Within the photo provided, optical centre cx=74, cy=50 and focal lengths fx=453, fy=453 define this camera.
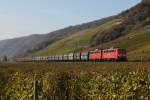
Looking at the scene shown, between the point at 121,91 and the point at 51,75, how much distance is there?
24.0 feet

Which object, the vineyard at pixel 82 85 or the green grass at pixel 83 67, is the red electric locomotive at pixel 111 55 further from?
the vineyard at pixel 82 85

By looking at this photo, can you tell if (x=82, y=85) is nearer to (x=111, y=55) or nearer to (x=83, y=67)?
(x=83, y=67)

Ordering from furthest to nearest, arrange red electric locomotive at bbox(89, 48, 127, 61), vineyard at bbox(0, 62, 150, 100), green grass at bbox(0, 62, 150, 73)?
1. red electric locomotive at bbox(89, 48, 127, 61)
2. green grass at bbox(0, 62, 150, 73)
3. vineyard at bbox(0, 62, 150, 100)

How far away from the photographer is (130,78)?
841 inches

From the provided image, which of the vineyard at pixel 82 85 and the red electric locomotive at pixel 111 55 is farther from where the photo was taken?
the red electric locomotive at pixel 111 55

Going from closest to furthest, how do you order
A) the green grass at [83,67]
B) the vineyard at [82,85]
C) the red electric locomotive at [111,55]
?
the vineyard at [82,85], the green grass at [83,67], the red electric locomotive at [111,55]

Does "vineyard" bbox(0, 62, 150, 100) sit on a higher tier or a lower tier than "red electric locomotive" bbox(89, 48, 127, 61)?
lower

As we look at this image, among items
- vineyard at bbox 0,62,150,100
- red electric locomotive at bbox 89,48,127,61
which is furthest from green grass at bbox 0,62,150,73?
red electric locomotive at bbox 89,48,127,61

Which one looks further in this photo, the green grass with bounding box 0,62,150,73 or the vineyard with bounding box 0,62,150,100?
the green grass with bounding box 0,62,150,73

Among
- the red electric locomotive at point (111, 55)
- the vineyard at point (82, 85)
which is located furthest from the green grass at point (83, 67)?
the red electric locomotive at point (111, 55)

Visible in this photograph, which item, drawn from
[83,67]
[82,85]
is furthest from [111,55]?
[82,85]

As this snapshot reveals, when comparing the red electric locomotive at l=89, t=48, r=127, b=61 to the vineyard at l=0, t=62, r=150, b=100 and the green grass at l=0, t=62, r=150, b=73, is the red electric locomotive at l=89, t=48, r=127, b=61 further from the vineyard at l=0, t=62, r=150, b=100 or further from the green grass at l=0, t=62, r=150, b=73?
the vineyard at l=0, t=62, r=150, b=100

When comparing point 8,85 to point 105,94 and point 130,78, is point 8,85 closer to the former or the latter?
point 105,94

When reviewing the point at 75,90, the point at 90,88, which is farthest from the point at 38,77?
the point at 90,88
